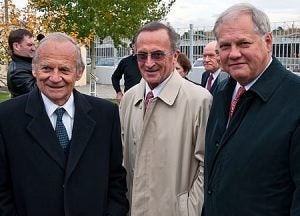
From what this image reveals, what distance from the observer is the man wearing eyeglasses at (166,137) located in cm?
283

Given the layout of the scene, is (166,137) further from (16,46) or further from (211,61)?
(211,61)

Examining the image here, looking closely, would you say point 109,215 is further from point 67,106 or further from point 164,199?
point 67,106

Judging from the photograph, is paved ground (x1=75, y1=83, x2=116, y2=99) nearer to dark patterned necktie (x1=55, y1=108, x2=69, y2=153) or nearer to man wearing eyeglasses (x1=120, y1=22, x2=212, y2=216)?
man wearing eyeglasses (x1=120, y1=22, x2=212, y2=216)

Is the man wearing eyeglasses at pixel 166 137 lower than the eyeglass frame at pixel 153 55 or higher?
lower

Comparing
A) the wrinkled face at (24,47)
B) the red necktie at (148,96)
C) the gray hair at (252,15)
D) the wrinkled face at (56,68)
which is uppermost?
the gray hair at (252,15)

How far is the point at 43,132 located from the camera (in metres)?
2.52

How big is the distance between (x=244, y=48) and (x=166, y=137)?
82 cm

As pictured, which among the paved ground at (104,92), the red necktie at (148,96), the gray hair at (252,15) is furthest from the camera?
the paved ground at (104,92)

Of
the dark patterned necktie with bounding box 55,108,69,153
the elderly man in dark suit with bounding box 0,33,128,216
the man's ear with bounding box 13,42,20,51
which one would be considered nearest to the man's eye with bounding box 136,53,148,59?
the elderly man in dark suit with bounding box 0,33,128,216

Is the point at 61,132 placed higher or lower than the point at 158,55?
lower

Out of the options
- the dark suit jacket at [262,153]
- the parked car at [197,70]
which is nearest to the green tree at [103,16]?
the parked car at [197,70]

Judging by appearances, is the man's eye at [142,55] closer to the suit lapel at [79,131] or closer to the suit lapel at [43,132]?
the suit lapel at [79,131]

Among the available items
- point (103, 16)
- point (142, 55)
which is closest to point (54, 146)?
point (142, 55)

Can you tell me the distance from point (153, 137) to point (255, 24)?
98 centimetres
